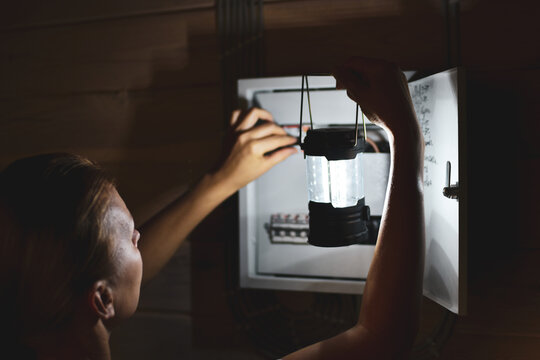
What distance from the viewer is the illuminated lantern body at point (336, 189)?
83cm

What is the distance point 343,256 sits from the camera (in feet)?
3.60

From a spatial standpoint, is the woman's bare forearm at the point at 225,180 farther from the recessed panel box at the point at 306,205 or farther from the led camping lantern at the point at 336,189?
the led camping lantern at the point at 336,189

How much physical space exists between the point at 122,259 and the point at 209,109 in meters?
0.55

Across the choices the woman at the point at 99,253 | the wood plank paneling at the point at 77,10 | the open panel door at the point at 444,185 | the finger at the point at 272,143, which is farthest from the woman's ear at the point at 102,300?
the wood plank paneling at the point at 77,10

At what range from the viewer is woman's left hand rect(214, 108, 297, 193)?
1071 millimetres

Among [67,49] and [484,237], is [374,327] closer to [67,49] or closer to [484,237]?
[484,237]

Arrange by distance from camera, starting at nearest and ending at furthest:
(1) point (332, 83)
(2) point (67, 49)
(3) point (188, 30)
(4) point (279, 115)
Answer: (1) point (332, 83)
(4) point (279, 115)
(3) point (188, 30)
(2) point (67, 49)

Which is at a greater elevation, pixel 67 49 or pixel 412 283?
pixel 67 49

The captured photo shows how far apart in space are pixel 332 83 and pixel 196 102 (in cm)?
41

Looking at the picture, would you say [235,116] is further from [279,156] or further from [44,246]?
[44,246]

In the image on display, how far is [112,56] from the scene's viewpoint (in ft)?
4.29

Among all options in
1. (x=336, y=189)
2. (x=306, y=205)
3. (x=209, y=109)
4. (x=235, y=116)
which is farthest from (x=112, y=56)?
(x=336, y=189)

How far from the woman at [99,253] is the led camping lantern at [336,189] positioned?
7 cm

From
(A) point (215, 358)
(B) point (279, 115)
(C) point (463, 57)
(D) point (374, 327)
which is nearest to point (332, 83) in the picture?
(B) point (279, 115)
